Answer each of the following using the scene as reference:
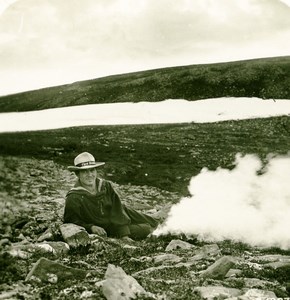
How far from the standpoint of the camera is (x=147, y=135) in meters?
8.23

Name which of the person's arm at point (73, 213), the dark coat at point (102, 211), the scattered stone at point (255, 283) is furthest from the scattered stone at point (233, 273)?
the person's arm at point (73, 213)

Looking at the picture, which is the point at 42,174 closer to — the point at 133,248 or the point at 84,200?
the point at 84,200

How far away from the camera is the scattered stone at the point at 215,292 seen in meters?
5.67

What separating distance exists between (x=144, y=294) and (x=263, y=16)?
5660mm

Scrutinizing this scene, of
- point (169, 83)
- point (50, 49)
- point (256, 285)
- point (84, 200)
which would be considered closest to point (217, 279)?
point (256, 285)

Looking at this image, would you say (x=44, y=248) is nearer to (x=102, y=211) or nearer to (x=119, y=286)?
(x=102, y=211)

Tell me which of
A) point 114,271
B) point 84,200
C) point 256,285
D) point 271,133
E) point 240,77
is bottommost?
point 256,285

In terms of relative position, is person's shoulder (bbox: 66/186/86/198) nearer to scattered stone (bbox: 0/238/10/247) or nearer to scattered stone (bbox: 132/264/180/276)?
scattered stone (bbox: 0/238/10/247)

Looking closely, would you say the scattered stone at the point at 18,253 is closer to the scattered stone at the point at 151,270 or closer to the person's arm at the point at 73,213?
the person's arm at the point at 73,213

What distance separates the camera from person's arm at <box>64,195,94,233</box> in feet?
23.5

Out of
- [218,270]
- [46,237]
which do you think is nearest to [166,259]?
[218,270]

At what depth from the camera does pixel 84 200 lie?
7379 mm

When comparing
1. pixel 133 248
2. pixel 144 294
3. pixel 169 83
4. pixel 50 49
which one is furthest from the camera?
pixel 169 83

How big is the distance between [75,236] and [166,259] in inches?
48.1
